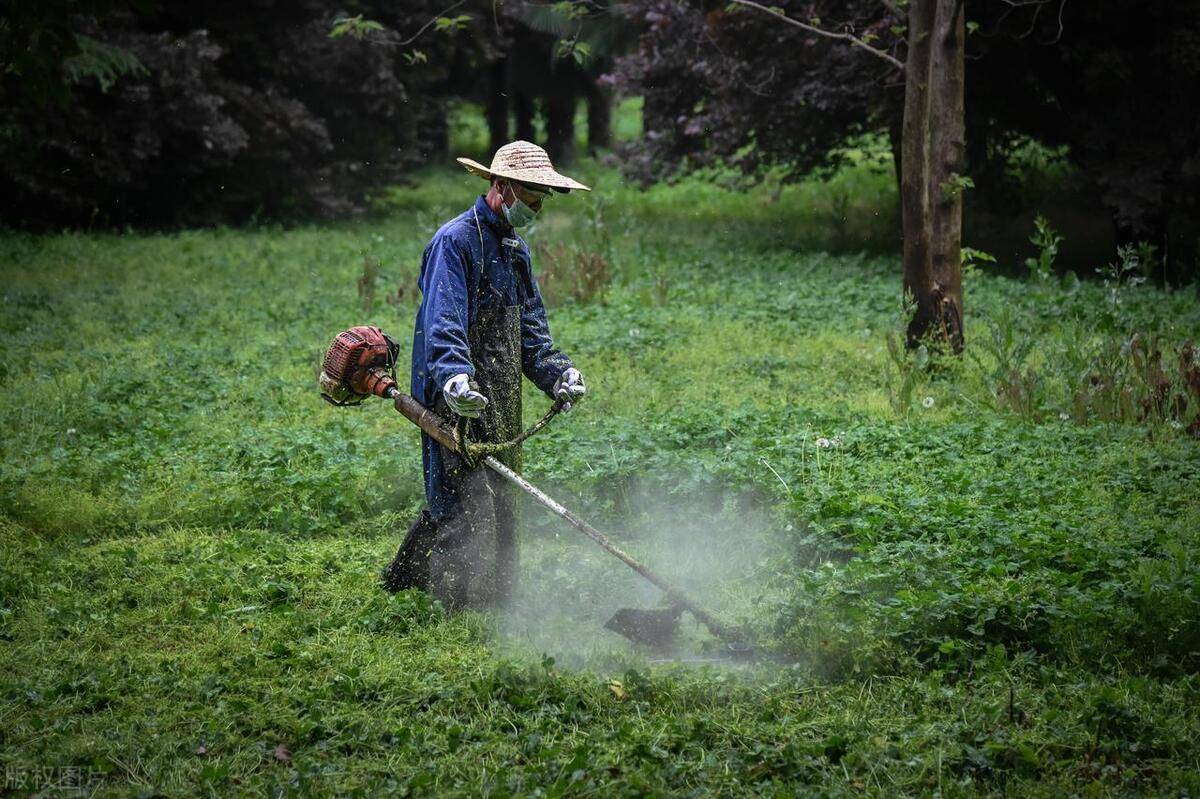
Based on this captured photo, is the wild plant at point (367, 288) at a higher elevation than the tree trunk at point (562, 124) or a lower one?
lower

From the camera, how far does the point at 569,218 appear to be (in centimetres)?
1867

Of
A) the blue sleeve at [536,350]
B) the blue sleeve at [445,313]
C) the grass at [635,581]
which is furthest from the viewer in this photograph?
the blue sleeve at [536,350]

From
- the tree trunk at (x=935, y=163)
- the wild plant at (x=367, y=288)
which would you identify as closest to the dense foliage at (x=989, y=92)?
the tree trunk at (x=935, y=163)

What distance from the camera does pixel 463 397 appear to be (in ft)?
15.1

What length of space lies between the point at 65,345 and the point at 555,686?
730 cm

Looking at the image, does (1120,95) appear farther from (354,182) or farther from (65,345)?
(354,182)

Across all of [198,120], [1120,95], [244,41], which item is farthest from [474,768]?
[244,41]

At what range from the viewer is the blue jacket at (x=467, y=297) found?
4.85 m

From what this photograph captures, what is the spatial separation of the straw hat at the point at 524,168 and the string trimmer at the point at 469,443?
852mm

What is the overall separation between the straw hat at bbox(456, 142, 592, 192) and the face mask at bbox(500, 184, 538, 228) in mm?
112

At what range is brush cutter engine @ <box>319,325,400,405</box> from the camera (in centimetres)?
505

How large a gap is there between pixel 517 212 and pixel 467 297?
1.34ft

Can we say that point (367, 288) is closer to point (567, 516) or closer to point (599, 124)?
point (567, 516)

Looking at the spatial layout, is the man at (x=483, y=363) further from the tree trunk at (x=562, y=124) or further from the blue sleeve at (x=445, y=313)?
the tree trunk at (x=562, y=124)
